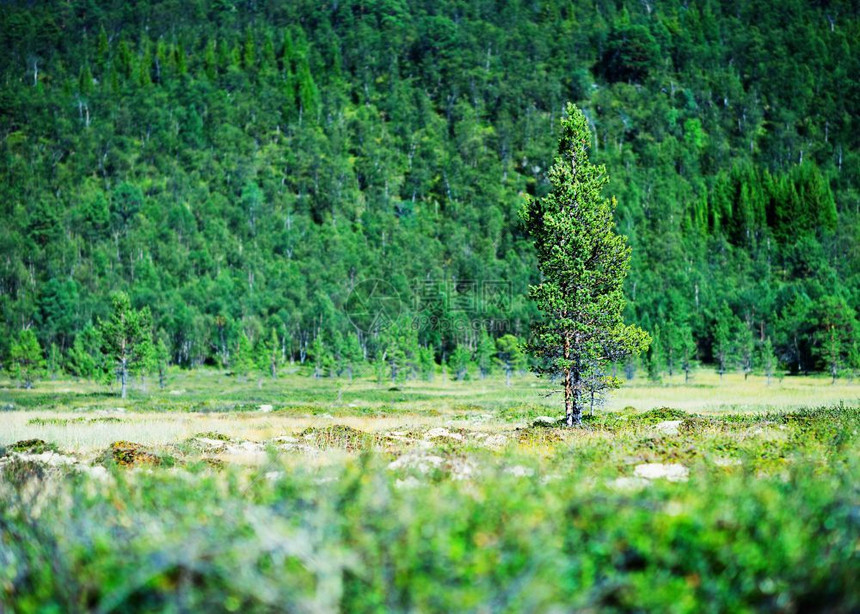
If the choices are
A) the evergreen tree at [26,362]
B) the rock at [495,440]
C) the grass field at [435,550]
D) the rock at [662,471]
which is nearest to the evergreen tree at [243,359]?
the evergreen tree at [26,362]

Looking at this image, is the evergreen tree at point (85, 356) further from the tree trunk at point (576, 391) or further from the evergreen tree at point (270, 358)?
the tree trunk at point (576, 391)

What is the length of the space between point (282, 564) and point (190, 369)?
11222 centimetres

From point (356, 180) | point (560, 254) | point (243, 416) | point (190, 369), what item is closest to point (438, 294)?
point (190, 369)

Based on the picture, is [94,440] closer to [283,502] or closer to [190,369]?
[283,502]

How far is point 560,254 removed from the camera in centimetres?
2611

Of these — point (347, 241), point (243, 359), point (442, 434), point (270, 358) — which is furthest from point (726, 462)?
point (347, 241)

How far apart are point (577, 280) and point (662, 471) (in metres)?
14.0

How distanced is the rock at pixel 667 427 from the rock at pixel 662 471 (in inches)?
338

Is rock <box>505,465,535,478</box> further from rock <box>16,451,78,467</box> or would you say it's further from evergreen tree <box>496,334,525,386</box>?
evergreen tree <box>496,334,525,386</box>

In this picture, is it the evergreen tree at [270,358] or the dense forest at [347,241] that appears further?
the dense forest at [347,241]

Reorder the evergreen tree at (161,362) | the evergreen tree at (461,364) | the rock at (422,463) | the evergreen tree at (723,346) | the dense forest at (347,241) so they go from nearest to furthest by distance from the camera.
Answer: the rock at (422,463) < the evergreen tree at (161,362) < the evergreen tree at (723,346) < the evergreen tree at (461,364) < the dense forest at (347,241)

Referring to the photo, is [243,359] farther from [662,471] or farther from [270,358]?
[662,471]

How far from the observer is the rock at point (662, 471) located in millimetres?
12820

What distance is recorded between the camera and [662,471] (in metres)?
13.3
